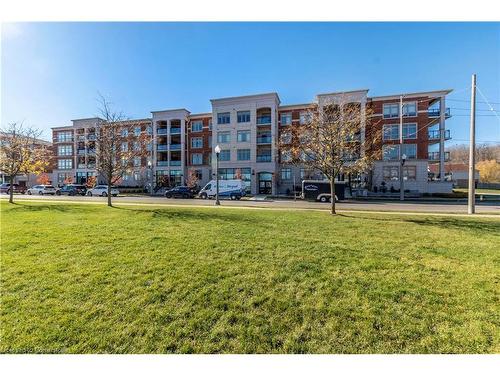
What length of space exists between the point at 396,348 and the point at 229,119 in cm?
4382

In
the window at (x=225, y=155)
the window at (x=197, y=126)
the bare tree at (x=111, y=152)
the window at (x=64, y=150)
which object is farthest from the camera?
the window at (x=64, y=150)

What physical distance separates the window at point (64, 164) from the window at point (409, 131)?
227 feet

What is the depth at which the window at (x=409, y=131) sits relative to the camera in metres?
37.8


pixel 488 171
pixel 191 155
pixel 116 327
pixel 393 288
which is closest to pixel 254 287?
pixel 116 327

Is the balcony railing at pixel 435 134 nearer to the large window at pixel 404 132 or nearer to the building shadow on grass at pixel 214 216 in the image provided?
the large window at pixel 404 132

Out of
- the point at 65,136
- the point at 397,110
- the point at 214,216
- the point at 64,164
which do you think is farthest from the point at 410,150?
the point at 65,136

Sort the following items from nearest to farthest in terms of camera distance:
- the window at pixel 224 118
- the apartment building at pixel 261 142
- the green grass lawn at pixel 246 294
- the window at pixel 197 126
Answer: the green grass lawn at pixel 246 294, the apartment building at pixel 261 142, the window at pixel 224 118, the window at pixel 197 126

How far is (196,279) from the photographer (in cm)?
478

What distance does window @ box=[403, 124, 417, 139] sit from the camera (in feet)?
124

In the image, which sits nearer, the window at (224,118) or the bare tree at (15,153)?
the bare tree at (15,153)

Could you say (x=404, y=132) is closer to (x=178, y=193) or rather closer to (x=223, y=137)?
(x=223, y=137)

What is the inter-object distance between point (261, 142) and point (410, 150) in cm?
2386

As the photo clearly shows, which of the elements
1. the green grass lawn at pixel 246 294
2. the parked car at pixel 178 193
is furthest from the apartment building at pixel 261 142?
the green grass lawn at pixel 246 294

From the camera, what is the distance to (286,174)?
42750 mm
